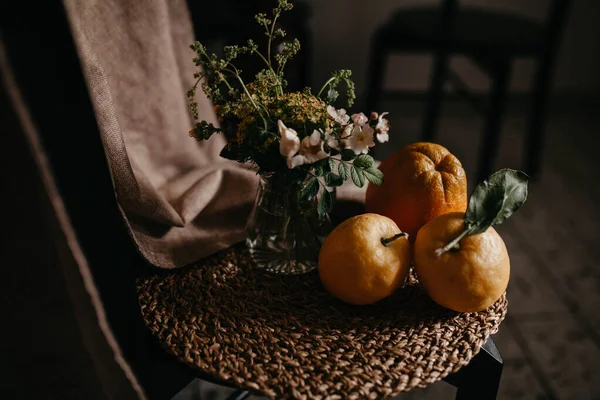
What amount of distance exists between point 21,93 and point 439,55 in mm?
1342

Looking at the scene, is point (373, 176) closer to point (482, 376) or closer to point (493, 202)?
point (493, 202)

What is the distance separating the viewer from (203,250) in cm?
70

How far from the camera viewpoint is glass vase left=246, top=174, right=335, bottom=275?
0.64m

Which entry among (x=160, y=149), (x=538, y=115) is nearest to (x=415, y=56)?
(x=538, y=115)

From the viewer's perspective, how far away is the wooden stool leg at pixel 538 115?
163 centimetres

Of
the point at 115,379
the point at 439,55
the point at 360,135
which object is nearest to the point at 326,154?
the point at 360,135

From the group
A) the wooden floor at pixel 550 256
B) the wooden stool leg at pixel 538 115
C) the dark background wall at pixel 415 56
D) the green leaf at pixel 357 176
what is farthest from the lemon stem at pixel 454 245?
the dark background wall at pixel 415 56

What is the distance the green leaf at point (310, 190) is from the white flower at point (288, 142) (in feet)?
0.18

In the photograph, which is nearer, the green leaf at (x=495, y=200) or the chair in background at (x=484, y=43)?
the green leaf at (x=495, y=200)

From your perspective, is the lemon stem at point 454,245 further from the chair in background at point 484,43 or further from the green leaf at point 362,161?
the chair in background at point 484,43

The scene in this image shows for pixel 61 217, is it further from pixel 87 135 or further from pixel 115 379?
pixel 115 379

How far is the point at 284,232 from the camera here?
2.17 ft

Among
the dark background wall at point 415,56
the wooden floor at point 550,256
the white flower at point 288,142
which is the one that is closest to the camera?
the white flower at point 288,142

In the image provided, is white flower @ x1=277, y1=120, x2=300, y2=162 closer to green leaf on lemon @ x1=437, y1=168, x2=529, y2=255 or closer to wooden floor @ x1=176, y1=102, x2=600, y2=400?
green leaf on lemon @ x1=437, y1=168, x2=529, y2=255
